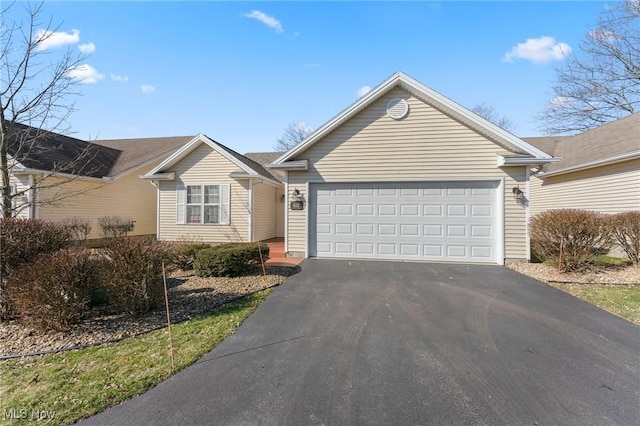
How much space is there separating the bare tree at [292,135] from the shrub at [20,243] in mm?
33914

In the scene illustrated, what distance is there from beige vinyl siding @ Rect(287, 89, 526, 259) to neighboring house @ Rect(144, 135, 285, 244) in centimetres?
357

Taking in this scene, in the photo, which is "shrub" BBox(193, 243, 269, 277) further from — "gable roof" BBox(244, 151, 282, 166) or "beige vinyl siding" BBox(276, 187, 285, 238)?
"gable roof" BBox(244, 151, 282, 166)

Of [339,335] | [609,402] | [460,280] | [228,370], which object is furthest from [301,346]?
[460,280]

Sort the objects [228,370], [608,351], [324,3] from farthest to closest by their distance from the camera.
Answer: [324,3], [608,351], [228,370]

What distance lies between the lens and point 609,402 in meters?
2.68

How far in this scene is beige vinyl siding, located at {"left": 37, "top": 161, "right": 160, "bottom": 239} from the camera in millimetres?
12586

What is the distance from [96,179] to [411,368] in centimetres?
1630

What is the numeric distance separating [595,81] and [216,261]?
87.0 ft

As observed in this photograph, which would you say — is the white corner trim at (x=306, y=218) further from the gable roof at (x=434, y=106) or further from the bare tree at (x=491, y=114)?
the bare tree at (x=491, y=114)

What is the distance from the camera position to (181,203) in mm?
12820

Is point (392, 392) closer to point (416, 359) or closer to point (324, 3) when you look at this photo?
point (416, 359)

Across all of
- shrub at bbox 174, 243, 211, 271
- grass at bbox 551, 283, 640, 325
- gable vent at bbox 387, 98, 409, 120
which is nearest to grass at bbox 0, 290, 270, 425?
shrub at bbox 174, 243, 211, 271

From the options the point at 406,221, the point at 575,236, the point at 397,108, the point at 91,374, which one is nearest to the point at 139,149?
the point at 397,108
